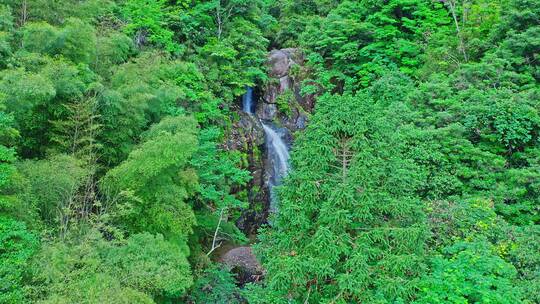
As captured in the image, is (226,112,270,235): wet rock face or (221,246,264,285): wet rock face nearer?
(221,246,264,285): wet rock face

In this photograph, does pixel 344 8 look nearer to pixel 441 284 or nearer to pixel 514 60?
pixel 514 60

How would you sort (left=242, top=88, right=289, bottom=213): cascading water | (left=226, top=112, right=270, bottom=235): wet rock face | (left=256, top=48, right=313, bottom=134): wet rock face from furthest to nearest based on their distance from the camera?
1. (left=256, top=48, right=313, bottom=134): wet rock face
2. (left=242, top=88, right=289, bottom=213): cascading water
3. (left=226, top=112, right=270, bottom=235): wet rock face

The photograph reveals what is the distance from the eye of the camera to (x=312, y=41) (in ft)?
69.3

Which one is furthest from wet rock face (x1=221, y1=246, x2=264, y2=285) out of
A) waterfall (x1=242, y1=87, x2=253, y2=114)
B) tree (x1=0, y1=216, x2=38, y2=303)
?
waterfall (x1=242, y1=87, x2=253, y2=114)

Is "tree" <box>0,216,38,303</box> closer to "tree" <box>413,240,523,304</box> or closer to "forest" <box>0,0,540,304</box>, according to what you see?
"forest" <box>0,0,540,304</box>

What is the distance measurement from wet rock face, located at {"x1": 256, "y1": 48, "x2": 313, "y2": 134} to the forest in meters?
4.51

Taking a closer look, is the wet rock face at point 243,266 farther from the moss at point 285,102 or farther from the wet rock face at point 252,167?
the moss at point 285,102

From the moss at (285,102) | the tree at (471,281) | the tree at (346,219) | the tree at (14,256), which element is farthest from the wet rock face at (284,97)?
the tree at (14,256)

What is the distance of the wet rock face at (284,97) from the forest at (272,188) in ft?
14.8

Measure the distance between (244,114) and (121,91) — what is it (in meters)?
8.80

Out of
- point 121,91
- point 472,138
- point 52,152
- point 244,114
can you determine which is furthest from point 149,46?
point 472,138

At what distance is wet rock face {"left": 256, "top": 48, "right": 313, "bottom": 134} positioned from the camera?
1966 cm

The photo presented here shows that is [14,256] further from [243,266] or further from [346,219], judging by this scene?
[243,266]

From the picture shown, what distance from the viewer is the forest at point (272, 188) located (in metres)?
6.73
